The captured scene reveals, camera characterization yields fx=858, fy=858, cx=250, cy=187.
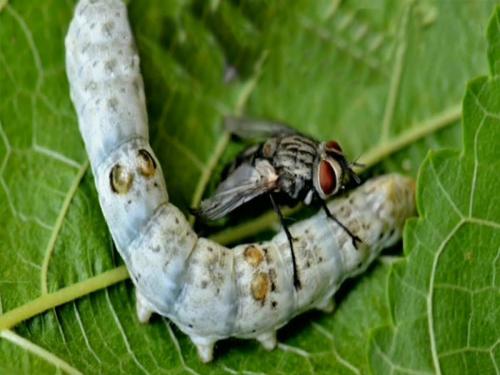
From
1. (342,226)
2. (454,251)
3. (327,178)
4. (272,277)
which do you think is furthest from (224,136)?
(454,251)

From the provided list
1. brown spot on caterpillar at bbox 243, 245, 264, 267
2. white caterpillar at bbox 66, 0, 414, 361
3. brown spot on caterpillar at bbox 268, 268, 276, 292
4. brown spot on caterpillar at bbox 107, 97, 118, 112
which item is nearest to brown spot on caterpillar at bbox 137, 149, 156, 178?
white caterpillar at bbox 66, 0, 414, 361

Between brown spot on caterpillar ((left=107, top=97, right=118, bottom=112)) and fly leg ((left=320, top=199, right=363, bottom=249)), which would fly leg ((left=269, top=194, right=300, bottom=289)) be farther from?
brown spot on caterpillar ((left=107, top=97, right=118, bottom=112))

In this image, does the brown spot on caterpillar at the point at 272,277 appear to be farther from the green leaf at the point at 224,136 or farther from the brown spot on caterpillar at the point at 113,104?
the brown spot on caterpillar at the point at 113,104

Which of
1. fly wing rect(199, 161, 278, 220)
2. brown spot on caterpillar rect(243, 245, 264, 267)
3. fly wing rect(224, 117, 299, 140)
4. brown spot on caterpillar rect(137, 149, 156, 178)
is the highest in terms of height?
brown spot on caterpillar rect(137, 149, 156, 178)

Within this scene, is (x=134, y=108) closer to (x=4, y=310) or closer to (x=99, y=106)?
(x=99, y=106)

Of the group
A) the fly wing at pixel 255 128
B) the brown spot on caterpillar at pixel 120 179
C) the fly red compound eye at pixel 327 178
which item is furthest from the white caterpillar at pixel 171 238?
the fly wing at pixel 255 128
